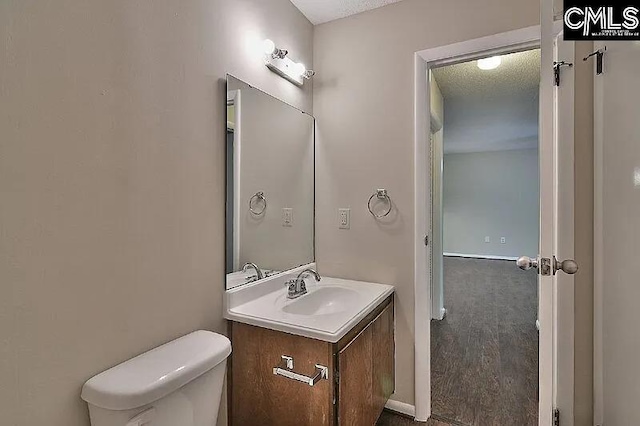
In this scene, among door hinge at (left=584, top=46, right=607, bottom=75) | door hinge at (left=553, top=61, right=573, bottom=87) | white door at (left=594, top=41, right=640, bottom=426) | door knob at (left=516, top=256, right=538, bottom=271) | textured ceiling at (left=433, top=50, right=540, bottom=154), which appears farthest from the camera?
textured ceiling at (left=433, top=50, right=540, bottom=154)

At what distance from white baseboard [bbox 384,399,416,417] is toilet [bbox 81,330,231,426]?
3.83ft

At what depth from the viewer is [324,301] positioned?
6.06 feet

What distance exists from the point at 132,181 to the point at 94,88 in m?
0.29

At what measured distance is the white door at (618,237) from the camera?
3.72 ft

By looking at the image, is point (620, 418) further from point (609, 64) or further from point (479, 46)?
point (479, 46)

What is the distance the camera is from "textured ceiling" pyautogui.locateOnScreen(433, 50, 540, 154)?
291 cm

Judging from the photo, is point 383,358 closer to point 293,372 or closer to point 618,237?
point 293,372

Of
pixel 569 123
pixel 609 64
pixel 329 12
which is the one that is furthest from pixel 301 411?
pixel 329 12

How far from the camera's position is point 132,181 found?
3.58ft

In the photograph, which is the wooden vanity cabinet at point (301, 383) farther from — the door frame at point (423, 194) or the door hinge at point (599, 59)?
the door hinge at point (599, 59)

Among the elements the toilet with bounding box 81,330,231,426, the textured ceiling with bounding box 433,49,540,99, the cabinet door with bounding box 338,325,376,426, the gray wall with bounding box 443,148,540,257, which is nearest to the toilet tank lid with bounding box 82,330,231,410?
the toilet with bounding box 81,330,231,426

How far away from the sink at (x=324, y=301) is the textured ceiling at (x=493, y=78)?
2.10 meters

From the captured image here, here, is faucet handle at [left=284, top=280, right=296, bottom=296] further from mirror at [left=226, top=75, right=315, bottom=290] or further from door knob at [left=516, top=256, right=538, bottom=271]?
door knob at [left=516, top=256, right=538, bottom=271]

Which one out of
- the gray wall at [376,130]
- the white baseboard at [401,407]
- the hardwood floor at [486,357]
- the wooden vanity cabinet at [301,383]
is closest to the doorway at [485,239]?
the hardwood floor at [486,357]
